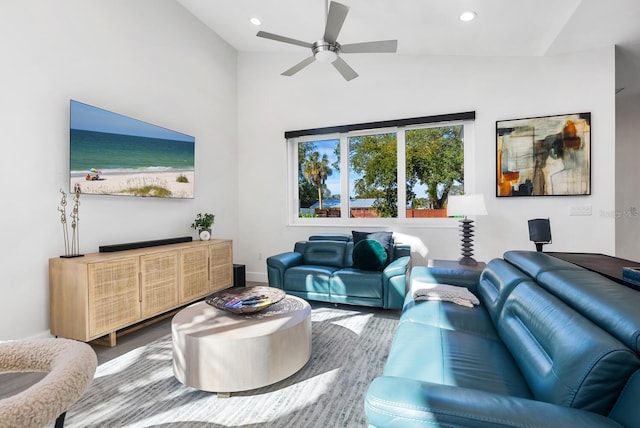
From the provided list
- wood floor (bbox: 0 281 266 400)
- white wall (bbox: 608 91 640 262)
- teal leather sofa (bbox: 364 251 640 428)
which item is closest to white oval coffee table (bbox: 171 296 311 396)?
teal leather sofa (bbox: 364 251 640 428)

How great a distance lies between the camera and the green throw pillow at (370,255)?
358 centimetres

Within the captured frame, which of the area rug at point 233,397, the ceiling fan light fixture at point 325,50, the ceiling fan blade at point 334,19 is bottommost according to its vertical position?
the area rug at point 233,397

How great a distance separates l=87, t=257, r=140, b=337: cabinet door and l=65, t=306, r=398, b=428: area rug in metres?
0.36

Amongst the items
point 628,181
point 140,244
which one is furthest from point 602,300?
point 628,181

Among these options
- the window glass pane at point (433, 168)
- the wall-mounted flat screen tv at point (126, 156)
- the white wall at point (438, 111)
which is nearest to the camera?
the wall-mounted flat screen tv at point (126, 156)

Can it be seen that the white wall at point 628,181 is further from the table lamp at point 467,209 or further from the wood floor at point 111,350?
the wood floor at point 111,350

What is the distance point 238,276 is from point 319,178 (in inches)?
75.7

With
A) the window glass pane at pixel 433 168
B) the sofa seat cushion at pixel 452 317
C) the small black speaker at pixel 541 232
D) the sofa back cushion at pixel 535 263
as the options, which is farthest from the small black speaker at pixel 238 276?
the small black speaker at pixel 541 232

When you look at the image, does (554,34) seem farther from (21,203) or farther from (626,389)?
(21,203)

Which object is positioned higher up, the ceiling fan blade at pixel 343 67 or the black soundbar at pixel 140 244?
the ceiling fan blade at pixel 343 67

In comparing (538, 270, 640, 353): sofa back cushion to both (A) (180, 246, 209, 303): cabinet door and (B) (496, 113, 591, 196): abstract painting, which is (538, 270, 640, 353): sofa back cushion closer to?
(B) (496, 113, 591, 196): abstract painting

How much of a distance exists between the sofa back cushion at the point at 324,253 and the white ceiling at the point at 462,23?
2.62 metres

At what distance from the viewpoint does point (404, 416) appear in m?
0.96

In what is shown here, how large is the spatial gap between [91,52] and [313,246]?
10.4ft
